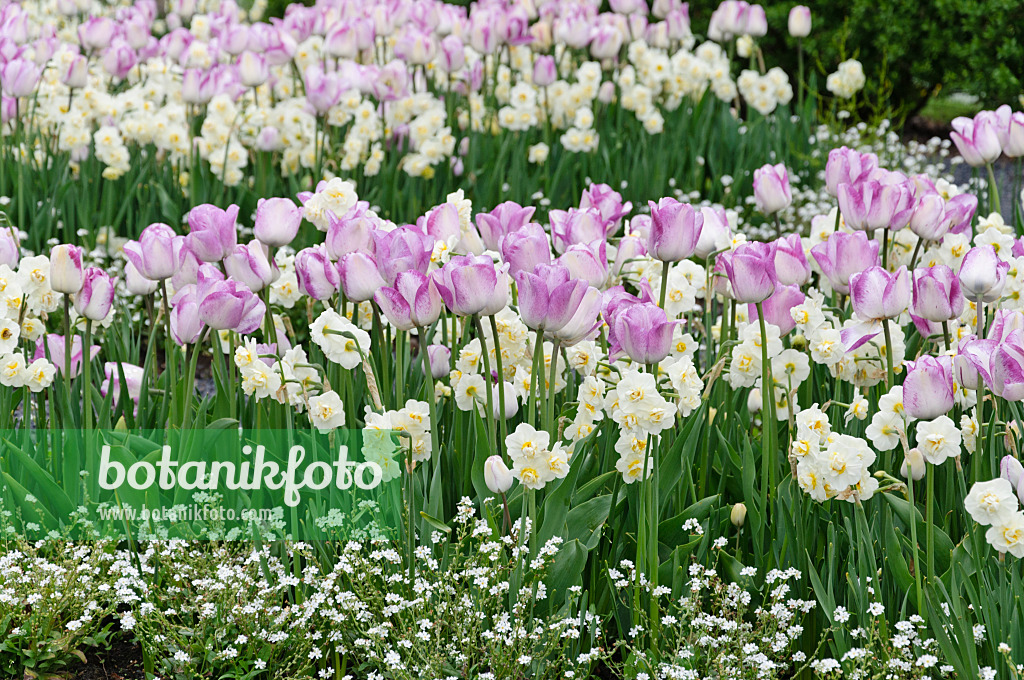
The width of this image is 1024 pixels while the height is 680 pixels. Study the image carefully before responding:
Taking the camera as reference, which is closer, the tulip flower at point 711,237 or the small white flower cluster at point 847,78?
the tulip flower at point 711,237

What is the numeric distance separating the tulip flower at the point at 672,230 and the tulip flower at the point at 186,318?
38.1 inches

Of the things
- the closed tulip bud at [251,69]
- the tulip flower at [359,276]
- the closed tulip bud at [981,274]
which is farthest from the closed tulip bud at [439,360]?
the closed tulip bud at [251,69]

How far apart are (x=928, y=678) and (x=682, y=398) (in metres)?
0.64

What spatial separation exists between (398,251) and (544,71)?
356 cm

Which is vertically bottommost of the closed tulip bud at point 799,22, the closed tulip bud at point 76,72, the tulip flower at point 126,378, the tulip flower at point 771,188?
the tulip flower at point 126,378

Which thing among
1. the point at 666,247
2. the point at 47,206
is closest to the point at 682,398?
the point at 666,247

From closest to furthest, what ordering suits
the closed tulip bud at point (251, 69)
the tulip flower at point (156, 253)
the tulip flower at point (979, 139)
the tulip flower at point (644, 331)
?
the tulip flower at point (644, 331) → the tulip flower at point (156, 253) → the tulip flower at point (979, 139) → the closed tulip bud at point (251, 69)

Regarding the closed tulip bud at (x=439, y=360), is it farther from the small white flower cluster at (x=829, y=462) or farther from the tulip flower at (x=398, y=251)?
the small white flower cluster at (x=829, y=462)

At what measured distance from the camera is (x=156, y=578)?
2291mm

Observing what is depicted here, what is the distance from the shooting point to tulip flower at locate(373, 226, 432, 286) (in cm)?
206

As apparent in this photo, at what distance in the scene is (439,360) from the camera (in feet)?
7.82

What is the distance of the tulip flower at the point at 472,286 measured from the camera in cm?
190

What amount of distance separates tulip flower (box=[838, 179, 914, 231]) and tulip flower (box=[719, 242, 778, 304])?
0.46 m

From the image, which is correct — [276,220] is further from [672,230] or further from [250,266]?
[672,230]
